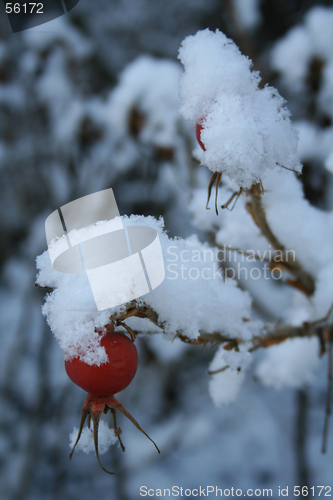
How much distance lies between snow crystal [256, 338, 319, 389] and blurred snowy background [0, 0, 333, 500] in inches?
13.2

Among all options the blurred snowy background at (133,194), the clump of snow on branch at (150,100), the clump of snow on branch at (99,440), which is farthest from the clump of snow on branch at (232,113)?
the clump of snow on branch at (150,100)

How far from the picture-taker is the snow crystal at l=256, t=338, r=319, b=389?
1.50 meters

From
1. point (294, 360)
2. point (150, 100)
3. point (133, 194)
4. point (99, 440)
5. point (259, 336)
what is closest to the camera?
point (99, 440)

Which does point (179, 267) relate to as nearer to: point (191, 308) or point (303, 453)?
point (191, 308)

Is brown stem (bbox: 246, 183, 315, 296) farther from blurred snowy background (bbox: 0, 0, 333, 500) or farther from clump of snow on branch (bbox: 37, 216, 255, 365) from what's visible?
blurred snowy background (bbox: 0, 0, 333, 500)

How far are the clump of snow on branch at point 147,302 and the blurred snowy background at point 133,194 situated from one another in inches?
45.7

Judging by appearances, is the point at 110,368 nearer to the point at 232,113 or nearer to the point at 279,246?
the point at 232,113

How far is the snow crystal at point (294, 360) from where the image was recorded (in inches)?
59.0

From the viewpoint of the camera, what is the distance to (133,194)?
3020 millimetres

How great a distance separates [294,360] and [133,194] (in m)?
2.02

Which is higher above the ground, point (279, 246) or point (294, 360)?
point (279, 246)

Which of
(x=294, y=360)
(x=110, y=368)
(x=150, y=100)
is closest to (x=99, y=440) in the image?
(x=110, y=368)

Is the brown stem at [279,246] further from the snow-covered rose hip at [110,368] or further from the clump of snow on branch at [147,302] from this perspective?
the snow-covered rose hip at [110,368]

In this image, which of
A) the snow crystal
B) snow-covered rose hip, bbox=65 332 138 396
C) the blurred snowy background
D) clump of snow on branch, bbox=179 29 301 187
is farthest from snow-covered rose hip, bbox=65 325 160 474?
the blurred snowy background
